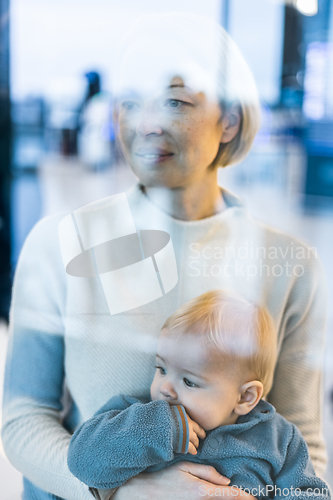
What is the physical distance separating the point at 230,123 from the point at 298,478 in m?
0.50

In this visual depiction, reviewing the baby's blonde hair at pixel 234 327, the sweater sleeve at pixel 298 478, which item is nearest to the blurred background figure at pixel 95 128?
the baby's blonde hair at pixel 234 327

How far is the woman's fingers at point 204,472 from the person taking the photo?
1.99ft

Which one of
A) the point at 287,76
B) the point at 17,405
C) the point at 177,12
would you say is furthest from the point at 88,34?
the point at 17,405

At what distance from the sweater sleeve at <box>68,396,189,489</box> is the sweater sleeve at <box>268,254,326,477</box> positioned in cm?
18

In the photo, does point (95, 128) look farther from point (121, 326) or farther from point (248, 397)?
point (248, 397)

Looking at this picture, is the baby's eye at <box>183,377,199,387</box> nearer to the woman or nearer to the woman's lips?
the woman

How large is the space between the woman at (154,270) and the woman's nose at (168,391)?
5 centimetres

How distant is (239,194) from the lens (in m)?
0.72

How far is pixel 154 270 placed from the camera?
2.15 feet

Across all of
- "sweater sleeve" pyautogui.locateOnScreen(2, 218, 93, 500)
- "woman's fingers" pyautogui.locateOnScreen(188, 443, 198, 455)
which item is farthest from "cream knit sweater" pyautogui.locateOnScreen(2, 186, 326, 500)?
"woman's fingers" pyautogui.locateOnScreen(188, 443, 198, 455)

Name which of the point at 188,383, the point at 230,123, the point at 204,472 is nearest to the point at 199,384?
the point at 188,383

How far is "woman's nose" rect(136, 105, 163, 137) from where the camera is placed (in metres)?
0.62

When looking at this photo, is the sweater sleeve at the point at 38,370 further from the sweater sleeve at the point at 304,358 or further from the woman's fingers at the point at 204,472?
the sweater sleeve at the point at 304,358

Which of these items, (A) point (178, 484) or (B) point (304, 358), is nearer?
(A) point (178, 484)
